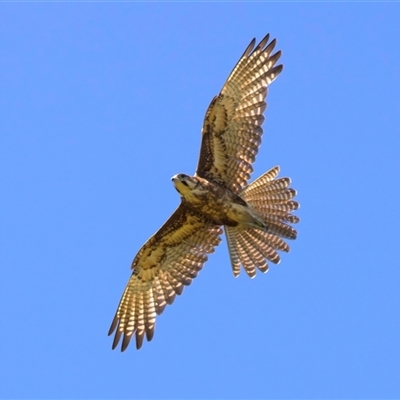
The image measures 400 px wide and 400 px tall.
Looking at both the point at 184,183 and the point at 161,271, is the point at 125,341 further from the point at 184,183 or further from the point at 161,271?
the point at 184,183

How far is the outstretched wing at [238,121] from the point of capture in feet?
50.3

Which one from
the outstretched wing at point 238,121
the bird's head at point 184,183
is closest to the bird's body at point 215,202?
the bird's head at point 184,183

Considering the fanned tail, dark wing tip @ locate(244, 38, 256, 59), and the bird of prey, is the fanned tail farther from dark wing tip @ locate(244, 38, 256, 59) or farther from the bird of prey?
dark wing tip @ locate(244, 38, 256, 59)

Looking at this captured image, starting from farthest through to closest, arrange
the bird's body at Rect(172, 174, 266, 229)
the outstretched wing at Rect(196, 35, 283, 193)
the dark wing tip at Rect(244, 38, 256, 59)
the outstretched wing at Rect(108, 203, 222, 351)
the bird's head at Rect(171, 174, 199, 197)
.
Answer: the outstretched wing at Rect(108, 203, 222, 351) → the dark wing tip at Rect(244, 38, 256, 59) → the outstretched wing at Rect(196, 35, 283, 193) → the bird's body at Rect(172, 174, 266, 229) → the bird's head at Rect(171, 174, 199, 197)

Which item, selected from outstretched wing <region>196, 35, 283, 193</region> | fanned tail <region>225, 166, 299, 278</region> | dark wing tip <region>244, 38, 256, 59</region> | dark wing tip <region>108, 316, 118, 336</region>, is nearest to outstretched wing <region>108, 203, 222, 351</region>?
dark wing tip <region>108, 316, 118, 336</region>

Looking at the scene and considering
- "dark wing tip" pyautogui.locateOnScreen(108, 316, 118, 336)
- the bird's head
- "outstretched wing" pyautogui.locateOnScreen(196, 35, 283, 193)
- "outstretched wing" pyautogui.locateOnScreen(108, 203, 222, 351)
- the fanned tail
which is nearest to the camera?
the bird's head

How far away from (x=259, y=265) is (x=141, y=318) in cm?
180

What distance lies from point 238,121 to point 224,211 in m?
1.20

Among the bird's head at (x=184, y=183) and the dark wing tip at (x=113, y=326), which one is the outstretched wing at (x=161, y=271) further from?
the bird's head at (x=184, y=183)

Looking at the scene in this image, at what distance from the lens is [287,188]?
16.0 m

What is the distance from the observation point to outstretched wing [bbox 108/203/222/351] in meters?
16.1

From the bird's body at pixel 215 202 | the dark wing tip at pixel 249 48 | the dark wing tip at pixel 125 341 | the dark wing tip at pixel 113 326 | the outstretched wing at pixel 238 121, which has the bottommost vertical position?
the dark wing tip at pixel 125 341

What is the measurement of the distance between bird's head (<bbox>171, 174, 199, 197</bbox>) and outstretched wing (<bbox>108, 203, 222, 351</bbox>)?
885 millimetres

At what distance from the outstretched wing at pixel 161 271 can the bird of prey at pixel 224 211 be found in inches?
0.5
